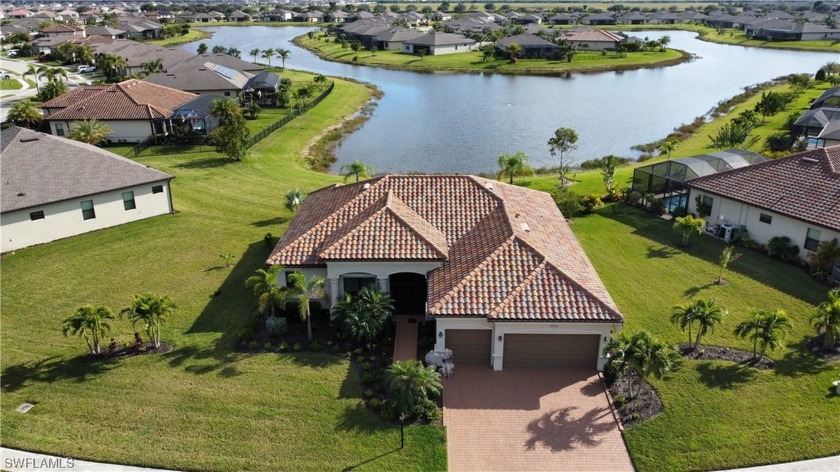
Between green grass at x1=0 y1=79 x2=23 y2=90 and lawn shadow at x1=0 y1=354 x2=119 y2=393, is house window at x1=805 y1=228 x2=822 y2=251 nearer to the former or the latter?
lawn shadow at x1=0 y1=354 x2=119 y2=393

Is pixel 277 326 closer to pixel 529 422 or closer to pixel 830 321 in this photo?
pixel 529 422

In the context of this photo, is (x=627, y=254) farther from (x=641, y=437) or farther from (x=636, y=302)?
(x=641, y=437)

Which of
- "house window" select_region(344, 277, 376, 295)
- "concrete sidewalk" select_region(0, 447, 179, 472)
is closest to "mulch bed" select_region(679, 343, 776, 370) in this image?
"house window" select_region(344, 277, 376, 295)

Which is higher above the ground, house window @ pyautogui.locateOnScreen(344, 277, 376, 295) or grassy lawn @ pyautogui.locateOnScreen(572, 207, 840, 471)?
house window @ pyautogui.locateOnScreen(344, 277, 376, 295)

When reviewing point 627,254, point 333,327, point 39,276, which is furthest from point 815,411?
point 39,276

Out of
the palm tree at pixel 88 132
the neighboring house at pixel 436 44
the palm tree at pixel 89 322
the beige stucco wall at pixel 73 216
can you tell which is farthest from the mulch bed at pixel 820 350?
the neighboring house at pixel 436 44
